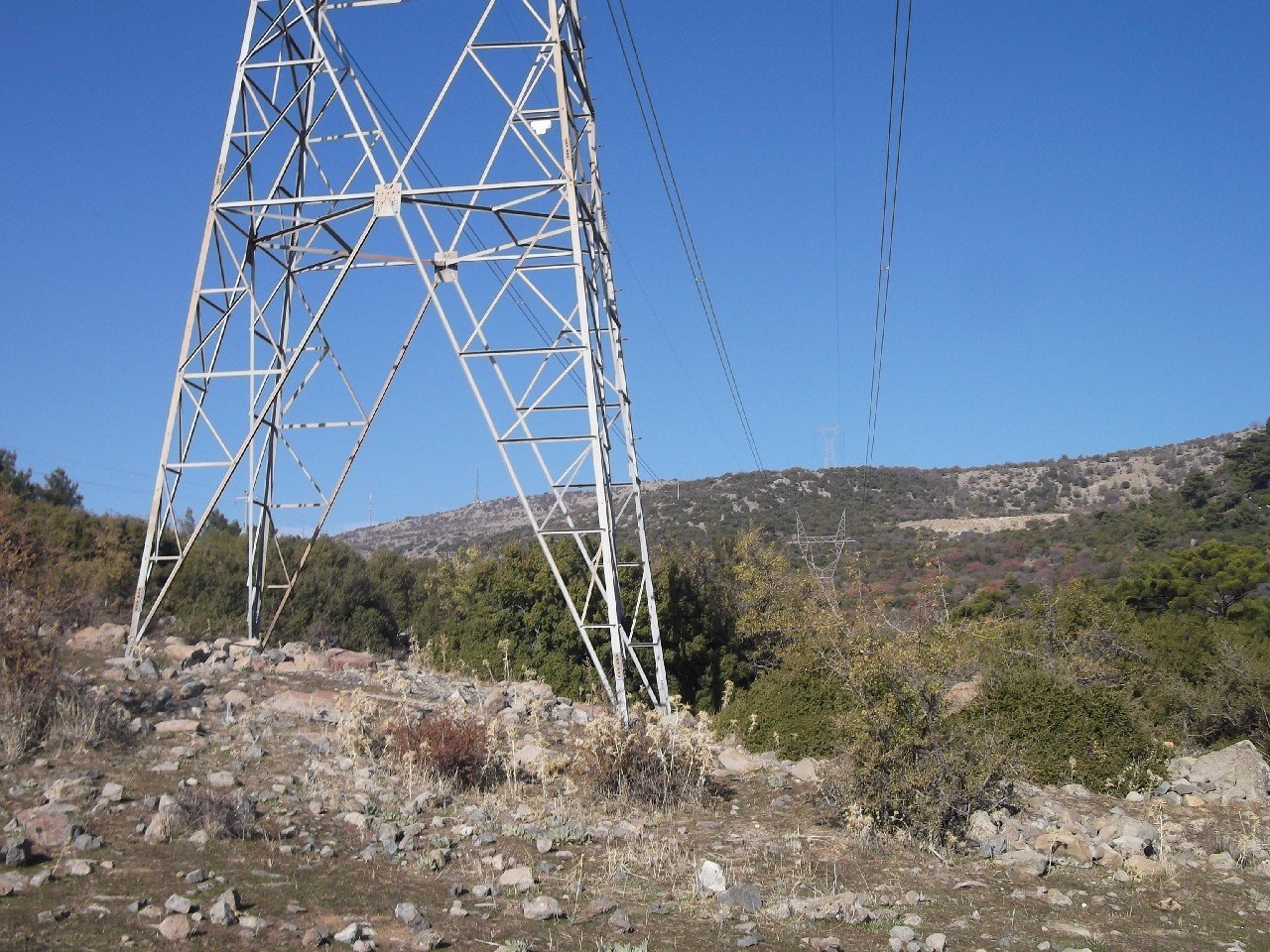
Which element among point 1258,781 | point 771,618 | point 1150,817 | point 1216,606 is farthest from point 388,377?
point 1216,606

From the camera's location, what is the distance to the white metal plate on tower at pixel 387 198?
47.1ft

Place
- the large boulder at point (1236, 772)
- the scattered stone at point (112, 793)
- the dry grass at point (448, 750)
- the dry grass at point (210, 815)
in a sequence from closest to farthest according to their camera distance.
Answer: the dry grass at point (210, 815) → the scattered stone at point (112, 793) → the dry grass at point (448, 750) → the large boulder at point (1236, 772)

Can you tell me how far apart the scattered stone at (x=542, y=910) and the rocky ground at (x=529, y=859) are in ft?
0.06

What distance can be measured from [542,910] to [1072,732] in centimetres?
813

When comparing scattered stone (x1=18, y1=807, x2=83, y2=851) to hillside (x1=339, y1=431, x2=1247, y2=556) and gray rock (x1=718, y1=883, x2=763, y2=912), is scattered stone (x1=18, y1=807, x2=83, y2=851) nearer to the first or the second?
gray rock (x1=718, y1=883, x2=763, y2=912)

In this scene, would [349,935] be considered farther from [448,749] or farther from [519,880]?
[448,749]

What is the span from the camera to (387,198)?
47.2 feet

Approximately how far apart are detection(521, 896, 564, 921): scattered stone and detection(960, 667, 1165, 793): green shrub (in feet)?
21.4

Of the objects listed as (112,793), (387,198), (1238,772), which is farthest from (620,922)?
(387,198)

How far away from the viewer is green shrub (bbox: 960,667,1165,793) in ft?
40.0

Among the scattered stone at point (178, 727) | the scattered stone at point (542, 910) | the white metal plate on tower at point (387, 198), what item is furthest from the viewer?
the white metal plate on tower at point (387, 198)

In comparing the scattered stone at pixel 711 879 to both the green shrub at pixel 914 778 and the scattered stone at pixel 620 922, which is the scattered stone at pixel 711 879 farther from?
the green shrub at pixel 914 778

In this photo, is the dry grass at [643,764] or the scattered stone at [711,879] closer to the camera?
the scattered stone at [711,879]

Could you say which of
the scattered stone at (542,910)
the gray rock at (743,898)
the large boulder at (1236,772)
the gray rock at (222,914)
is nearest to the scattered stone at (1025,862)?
the gray rock at (743,898)
